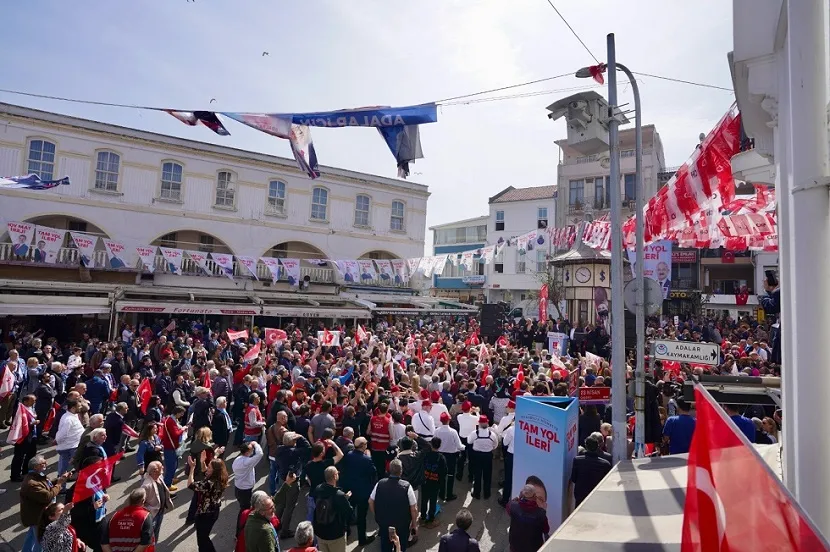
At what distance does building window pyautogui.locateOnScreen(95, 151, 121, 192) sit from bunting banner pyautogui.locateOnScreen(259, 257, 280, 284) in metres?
7.58

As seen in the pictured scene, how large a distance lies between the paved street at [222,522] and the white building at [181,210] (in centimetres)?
1163

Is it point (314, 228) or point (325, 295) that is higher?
point (314, 228)

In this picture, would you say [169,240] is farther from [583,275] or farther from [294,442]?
[294,442]

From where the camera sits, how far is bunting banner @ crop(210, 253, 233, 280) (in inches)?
956

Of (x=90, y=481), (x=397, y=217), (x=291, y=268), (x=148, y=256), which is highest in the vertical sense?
(x=397, y=217)

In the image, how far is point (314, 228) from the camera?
94.5 ft

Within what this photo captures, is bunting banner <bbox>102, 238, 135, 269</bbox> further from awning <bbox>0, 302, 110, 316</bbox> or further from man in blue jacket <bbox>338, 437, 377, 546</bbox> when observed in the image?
man in blue jacket <bbox>338, 437, 377, 546</bbox>

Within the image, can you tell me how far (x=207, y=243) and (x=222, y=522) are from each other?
21.2 meters

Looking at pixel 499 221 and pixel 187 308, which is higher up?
pixel 499 221

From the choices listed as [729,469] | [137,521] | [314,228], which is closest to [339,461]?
[137,521]

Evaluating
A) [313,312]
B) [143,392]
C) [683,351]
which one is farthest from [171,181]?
[683,351]

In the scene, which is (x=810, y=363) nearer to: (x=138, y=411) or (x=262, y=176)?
(x=138, y=411)

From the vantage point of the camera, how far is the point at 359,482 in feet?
22.9

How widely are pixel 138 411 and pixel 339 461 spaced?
6.12 metres
